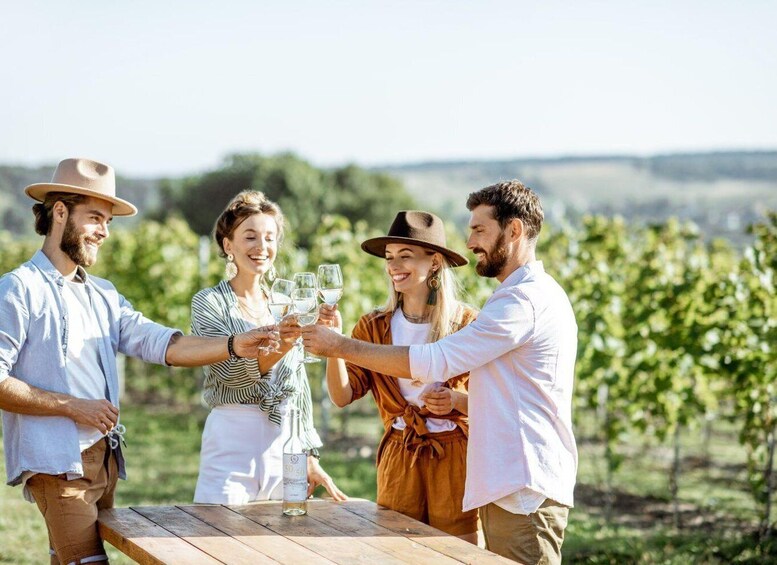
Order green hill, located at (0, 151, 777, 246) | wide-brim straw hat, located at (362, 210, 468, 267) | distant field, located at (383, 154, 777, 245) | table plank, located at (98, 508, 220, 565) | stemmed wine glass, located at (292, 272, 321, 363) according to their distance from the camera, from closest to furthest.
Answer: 1. table plank, located at (98, 508, 220, 565)
2. stemmed wine glass, located at (292, 272, 321, 363)
3. wide-brim straw hat, located at (362, 210, 468, 267)
4. distant field, located at (383, 154, 777, 245)
5. green hill, located at (0, 151, 777, 246)

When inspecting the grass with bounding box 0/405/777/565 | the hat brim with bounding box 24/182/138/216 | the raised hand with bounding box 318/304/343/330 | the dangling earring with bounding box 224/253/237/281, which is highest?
the hat brim with bounding box 24/182/138/216

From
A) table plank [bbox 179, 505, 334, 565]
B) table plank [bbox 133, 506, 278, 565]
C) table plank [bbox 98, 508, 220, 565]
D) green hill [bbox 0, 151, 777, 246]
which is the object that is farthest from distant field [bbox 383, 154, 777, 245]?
table plank [bbox 98, 508, 220, 565]

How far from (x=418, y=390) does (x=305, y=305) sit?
708 mm

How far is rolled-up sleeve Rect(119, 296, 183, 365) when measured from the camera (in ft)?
12.3

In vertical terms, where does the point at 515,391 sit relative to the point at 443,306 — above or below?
below

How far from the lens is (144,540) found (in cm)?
307

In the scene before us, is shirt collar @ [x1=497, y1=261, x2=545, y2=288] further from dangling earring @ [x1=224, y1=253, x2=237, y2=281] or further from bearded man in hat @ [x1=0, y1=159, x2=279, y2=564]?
dangling earring @ [x1=224, y1=253, x2=237, y2=281]

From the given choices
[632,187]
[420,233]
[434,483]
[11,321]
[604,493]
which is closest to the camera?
[11,321]

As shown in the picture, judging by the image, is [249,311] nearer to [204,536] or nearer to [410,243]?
[410,243]

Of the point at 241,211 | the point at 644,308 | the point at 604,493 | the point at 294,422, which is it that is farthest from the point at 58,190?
the point at 604,493

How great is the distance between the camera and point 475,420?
3.31m

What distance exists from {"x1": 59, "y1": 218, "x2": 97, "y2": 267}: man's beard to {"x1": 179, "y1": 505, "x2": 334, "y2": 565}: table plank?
3.05ft

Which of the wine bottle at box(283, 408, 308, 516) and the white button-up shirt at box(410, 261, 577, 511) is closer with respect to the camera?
the white button-up shirt at box(410, 261, 577, 511)

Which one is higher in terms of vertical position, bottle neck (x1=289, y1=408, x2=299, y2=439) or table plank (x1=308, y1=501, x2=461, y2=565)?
bottle neck (x1=289, y1=408, x2=299, y2=439)
